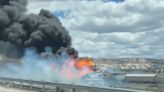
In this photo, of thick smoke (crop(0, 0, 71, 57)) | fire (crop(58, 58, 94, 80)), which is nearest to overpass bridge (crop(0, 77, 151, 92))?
fire (crop(58, 58, 94, 80))

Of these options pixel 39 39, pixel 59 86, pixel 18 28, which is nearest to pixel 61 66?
pixel 39 39

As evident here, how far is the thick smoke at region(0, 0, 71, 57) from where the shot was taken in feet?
209

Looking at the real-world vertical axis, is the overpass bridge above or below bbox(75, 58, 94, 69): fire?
below

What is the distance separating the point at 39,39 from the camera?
62.9 m

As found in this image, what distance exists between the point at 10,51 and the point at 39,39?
5.70 m

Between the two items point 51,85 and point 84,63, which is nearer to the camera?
point 51,85

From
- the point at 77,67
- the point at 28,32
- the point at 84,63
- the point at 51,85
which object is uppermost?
the point at 28,32

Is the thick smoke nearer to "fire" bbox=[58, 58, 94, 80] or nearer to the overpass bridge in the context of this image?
"fire" bbox=[58, 58, 94, 80]

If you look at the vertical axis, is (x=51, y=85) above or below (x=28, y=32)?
below

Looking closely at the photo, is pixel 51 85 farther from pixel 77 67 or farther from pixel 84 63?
pixel 77 67

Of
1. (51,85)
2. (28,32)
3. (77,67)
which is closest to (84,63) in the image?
(77,67)

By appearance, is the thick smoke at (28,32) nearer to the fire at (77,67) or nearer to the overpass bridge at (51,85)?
the fire at (77,67)

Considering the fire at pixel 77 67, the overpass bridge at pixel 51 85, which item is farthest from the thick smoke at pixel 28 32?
the overpass bridge at pixel 51 85

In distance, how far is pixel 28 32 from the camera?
66688 millimetres
